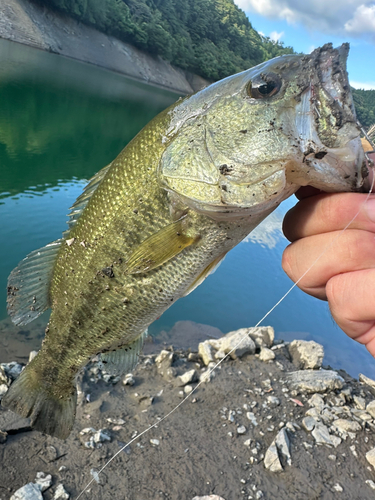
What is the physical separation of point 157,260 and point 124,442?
278cm

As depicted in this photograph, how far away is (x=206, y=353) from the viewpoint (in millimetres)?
5250

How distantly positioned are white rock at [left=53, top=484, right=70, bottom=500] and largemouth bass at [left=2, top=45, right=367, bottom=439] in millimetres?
1010

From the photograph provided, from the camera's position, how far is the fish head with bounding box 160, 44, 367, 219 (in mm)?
1542

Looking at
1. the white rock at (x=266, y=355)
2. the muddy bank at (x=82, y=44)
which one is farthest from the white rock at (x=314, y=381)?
the muddy bank at (x=82, y=44)

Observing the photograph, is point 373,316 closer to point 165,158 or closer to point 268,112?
Result: point 268,112

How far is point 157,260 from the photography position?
6.53 ft

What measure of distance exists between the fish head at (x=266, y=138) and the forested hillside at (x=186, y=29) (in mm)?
55236

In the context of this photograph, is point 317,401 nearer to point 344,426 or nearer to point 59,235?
point 344,426

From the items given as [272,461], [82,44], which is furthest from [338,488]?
[82,44]

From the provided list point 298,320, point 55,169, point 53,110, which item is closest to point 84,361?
point 298,320

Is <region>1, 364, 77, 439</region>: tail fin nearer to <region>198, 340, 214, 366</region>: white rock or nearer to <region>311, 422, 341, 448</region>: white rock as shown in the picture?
<region>198, 340, 214, 366</region>: white rock

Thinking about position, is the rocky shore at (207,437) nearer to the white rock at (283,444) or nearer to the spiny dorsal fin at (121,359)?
→ the white rock at (283,444)

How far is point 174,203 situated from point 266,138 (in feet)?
1.90

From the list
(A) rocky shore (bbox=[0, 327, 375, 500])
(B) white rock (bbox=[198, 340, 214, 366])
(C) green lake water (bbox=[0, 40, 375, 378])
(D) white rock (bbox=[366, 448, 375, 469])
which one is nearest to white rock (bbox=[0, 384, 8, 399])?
(A) rocky shore (bbox=[0, 327, 375, 500])
